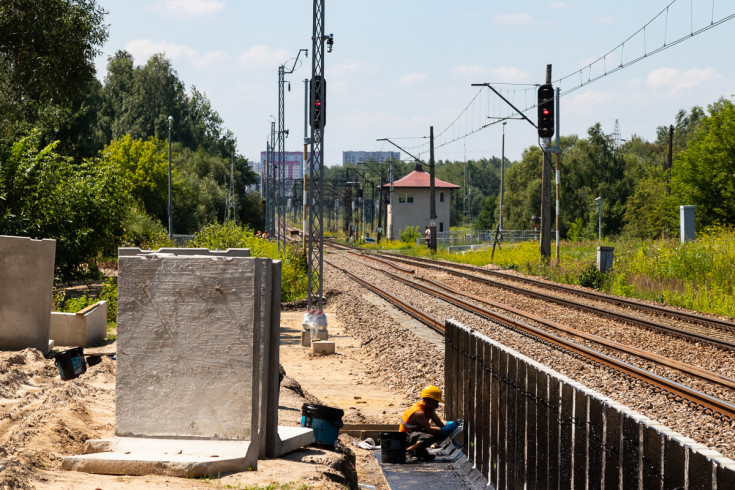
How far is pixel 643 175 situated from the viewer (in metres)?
90.9

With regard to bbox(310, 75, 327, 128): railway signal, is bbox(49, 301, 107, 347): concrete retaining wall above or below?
below

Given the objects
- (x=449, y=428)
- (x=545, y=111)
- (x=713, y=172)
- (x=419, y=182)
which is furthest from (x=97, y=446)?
(x=419, y=182)

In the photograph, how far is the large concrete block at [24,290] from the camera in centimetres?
1434

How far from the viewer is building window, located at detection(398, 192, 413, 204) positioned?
10962cm

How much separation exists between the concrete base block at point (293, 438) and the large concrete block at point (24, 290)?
295 inches

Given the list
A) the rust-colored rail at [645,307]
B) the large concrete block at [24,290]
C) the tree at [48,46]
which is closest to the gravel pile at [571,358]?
the rust-colored rail at [645,307]

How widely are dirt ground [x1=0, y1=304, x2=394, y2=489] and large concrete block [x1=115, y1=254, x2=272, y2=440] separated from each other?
1.88ft

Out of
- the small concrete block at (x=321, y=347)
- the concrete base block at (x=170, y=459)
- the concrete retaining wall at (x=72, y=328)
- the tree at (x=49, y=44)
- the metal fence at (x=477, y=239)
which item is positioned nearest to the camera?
the concrete base block at (x=170, y=459)

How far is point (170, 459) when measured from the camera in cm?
672

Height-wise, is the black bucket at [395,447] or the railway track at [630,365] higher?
the railway track at [630,365]

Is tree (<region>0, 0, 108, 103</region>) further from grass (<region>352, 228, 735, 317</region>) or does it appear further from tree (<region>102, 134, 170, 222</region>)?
tree (<region>102, 134, 170, 222</region>)

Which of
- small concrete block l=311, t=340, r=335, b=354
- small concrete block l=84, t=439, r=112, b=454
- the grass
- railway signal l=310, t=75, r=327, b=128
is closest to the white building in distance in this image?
the grass

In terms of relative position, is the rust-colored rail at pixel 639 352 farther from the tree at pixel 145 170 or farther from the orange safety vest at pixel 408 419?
the tree at pixel 145 170

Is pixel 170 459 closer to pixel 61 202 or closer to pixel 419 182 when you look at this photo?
pixel 61 202
